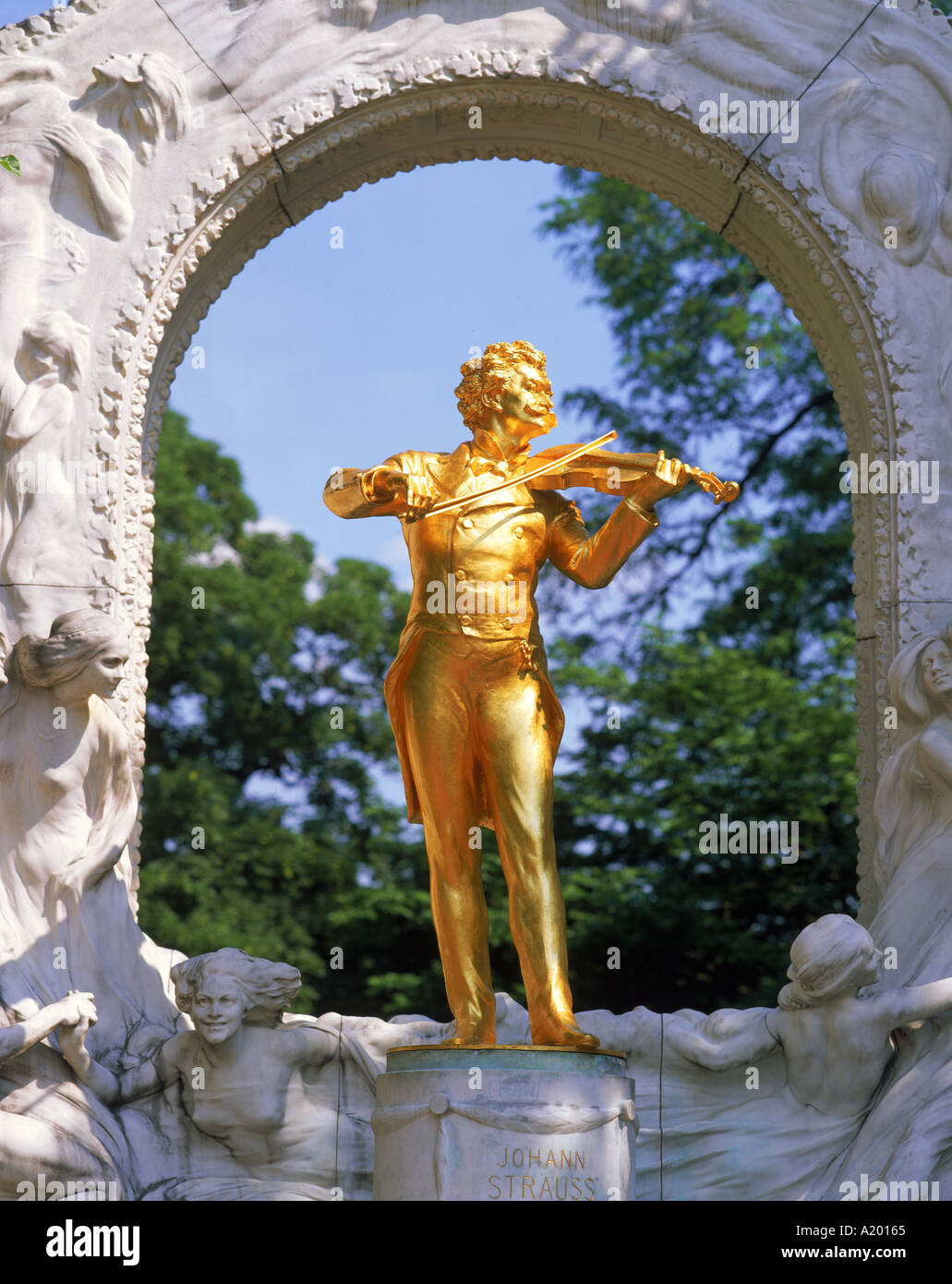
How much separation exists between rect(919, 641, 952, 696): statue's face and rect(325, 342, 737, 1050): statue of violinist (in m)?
1.41

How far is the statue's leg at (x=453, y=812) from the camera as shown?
6.48 meters

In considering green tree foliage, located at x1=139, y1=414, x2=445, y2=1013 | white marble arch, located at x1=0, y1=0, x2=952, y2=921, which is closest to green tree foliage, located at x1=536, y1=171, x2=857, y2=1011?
green tree foliage, located at x1=139, y1=414, x2=445, y2=1013

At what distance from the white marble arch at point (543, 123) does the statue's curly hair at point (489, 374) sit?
1734mm

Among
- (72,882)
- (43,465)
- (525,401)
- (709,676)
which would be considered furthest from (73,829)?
(709,676)

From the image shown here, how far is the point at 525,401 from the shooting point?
22.5ft

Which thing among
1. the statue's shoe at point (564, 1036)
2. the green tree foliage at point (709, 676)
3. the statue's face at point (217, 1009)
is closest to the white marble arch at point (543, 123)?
the statue's face at point (217, 1009)

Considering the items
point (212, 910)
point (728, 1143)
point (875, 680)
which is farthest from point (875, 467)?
point (212, 910)

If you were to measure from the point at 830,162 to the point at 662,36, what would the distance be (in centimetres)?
100

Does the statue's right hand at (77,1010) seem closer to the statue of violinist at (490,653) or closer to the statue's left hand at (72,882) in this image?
the statue's left hand at (72,882)

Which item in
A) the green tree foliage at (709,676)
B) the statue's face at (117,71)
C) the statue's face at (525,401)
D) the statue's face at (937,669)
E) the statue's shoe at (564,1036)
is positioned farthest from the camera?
the green tree foliage at (709,676)

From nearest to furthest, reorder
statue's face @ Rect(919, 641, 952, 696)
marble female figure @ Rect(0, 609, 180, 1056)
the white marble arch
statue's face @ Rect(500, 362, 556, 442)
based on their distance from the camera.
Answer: statue's face @ Rect(500, 362, 556, 442) < marble female figure @ Rect(0, 609, 180, 1056) < statue's face @ Rect(919, 641, 952, 696) < the white marble arch

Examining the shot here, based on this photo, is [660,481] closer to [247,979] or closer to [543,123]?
[247,979]

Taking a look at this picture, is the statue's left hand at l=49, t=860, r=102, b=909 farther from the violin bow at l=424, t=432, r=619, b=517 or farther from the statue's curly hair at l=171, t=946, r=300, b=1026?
the violin bow at l=424, t=432, r=619, b=517

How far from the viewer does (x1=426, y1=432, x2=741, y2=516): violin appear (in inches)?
261
